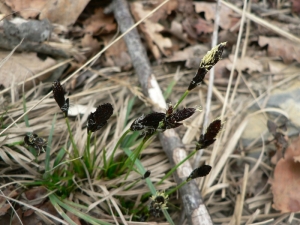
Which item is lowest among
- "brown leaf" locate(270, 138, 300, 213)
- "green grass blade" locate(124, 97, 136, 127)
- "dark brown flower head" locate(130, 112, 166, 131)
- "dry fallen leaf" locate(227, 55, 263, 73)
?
"brown leaf" locate(270, 138, 300, 213)

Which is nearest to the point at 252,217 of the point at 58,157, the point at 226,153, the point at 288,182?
the point at 288,182

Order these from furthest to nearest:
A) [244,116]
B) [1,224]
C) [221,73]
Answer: [221,73] < [244,116] < [1,224]

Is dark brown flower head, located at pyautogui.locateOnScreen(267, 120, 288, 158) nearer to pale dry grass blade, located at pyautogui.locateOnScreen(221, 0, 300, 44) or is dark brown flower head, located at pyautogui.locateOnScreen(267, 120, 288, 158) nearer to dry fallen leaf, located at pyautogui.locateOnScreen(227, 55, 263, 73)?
dry fallen leaf, located at pyautogui.locateOnScreen(227, 55, 263, 73)

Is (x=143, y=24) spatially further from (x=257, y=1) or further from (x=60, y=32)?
(x=257, y=1)

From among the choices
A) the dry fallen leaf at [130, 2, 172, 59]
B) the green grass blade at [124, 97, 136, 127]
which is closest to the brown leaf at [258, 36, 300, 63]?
the dry fallen leaf at [130, 2, 172, 59]

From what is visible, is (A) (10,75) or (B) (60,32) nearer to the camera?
(A) (10,75)

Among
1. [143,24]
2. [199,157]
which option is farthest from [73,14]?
[199,157]

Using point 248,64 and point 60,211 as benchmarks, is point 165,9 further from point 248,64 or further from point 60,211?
point 60,211
